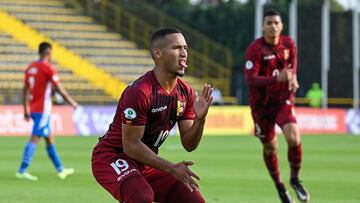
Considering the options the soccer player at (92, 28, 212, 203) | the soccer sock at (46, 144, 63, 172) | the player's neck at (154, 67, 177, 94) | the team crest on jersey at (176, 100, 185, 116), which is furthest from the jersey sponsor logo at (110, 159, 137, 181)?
the soccer sock at (46, 144, 63, 172)

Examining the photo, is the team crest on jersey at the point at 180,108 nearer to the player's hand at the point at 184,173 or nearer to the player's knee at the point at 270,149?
the player's hand at the point at 184,173

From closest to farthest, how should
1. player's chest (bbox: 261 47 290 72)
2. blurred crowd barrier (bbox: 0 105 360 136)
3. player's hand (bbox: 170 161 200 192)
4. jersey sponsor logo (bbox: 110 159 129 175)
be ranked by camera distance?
1. player's hand (bbox: 170 161 200 192)
2. jersey sponsor logo (bbox: 110 159 129 175)
3. player's chest (bbox: 261 47 290 72)
4. blurred crowd barrier (bbox: 0 105 360 136)

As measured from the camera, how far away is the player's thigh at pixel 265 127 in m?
12.8

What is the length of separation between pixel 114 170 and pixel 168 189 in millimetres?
516

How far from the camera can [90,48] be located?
143 feet

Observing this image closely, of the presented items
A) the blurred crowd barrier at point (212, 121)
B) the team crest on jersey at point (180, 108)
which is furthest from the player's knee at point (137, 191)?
the blurred crowd barrier at point (212, 121)

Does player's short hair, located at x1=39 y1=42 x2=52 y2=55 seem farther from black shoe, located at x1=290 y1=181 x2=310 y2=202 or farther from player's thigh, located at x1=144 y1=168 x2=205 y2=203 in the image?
player's thigh, located at x1=144 y1=168 x2=205 y2=203

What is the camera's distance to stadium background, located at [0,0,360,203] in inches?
886

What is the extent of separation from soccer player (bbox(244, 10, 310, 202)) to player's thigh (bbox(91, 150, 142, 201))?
415 cm

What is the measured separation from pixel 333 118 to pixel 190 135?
2839 centimetres

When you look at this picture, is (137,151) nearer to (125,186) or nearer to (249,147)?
(125,186)

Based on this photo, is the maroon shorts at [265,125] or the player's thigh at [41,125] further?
the player's thigh at [41,125]

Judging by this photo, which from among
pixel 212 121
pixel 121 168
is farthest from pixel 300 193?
pixel 212 121

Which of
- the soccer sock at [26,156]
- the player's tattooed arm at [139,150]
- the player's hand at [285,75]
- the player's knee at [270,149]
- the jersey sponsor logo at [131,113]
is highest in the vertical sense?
the player's hand at [285,75]
